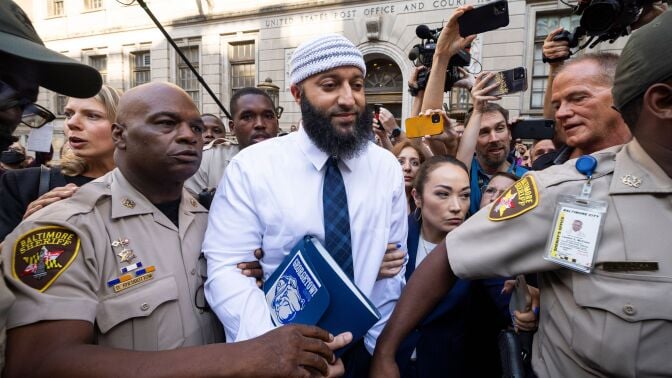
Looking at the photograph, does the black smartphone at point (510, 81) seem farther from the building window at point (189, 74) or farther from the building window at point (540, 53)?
the building window at point (189, 74)

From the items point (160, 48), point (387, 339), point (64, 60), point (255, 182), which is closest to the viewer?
point (64, 60)

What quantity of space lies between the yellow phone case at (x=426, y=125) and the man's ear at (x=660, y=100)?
163cm

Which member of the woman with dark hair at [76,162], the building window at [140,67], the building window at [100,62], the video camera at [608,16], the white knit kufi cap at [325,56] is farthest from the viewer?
the building window at [100,62]

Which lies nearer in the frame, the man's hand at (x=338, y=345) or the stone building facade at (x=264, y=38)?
the man's hand at (x=338, y=345)

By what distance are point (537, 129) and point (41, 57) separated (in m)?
2.59

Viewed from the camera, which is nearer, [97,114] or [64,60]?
[64,60]

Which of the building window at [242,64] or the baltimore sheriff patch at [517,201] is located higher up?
the building window at [242,64]

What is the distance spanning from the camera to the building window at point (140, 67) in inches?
564

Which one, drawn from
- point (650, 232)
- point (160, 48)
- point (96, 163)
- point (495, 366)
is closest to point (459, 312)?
point (495, 366)

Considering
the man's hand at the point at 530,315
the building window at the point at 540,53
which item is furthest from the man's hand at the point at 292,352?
the building window at the point at 540,53

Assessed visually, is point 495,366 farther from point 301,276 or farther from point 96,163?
point 96,163

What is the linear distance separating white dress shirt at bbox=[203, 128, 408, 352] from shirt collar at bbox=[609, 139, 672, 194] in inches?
32.9

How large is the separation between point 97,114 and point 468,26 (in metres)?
2.43

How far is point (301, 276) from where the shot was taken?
127 centimetres
